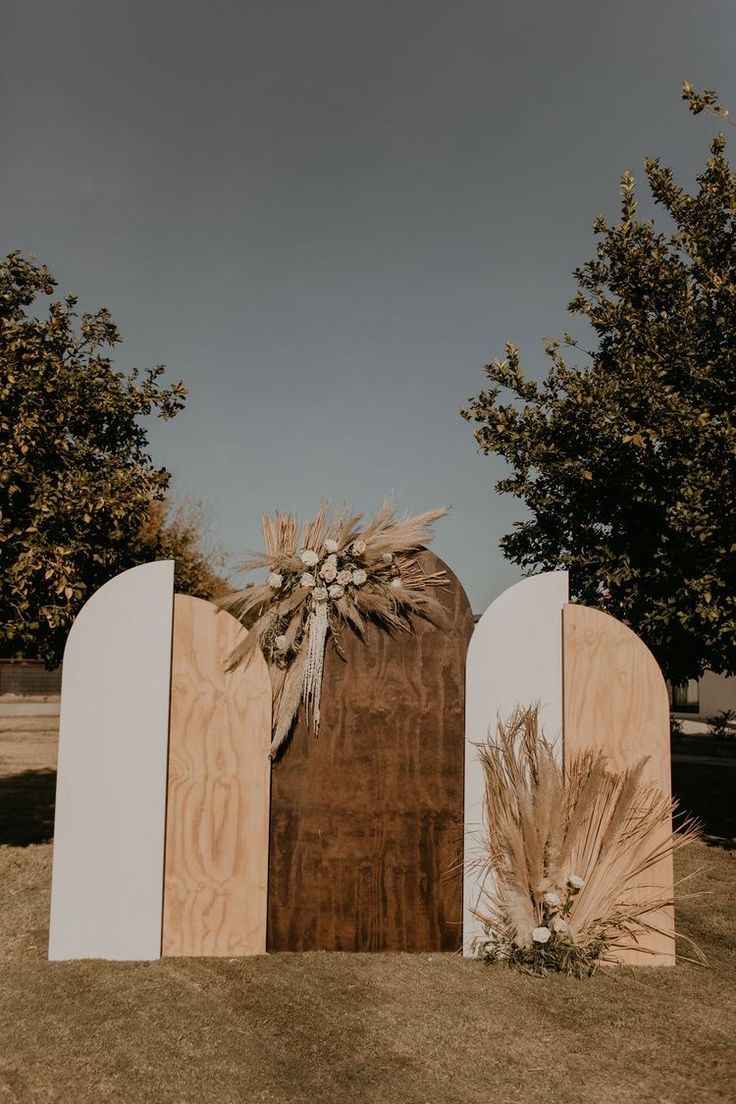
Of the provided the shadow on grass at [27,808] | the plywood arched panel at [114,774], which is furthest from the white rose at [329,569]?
the shadow on grass at [27,808]

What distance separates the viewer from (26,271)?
702 centimetres

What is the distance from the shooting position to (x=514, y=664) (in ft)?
15.6

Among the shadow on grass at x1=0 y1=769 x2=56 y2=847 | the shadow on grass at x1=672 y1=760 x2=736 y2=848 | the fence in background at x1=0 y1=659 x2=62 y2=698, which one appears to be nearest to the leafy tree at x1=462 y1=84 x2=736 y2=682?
the shadow on grass at x1=672 y1=760 x2=736 y2=848

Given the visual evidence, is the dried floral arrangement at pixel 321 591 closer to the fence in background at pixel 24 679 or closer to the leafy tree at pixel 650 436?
the leafy tree at pixel 650 436

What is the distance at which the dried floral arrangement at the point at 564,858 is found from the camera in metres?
4.31

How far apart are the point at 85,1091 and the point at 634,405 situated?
6303 mm

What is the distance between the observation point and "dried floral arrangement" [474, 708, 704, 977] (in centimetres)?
431

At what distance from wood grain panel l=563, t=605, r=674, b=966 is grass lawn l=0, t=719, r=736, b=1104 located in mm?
1145

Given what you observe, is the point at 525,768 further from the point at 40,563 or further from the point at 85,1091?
the point at 40,563

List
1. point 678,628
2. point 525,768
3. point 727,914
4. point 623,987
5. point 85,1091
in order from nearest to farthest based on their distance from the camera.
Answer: point 85,1091 < point 623,987 < point 525,768 < point 727,914 < point 678,628

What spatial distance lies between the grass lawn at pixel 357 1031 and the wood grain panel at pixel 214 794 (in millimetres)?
195

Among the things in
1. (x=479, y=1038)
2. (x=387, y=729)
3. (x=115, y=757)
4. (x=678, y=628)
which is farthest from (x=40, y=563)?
(x=678, y=628)

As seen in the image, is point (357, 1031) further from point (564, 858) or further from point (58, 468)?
point (58, 468)

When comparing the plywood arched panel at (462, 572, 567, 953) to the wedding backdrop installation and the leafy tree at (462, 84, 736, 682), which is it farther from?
the leafy tree at (462, 84, 736, 682)
